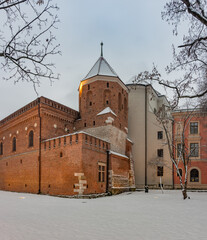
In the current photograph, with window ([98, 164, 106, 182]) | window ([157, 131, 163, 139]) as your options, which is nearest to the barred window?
window ([157, 131, 163, 139])

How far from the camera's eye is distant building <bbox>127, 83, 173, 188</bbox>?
29.1 m

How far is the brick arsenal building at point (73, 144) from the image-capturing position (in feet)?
60.3

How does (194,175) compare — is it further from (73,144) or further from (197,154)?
(73,144)

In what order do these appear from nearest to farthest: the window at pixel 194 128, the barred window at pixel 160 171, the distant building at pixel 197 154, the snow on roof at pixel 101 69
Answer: the snow on roof at pixel 101 69 < the distant building at pixel 197 154 < the window at pixel 194 128 < the barred window at pixel 160 171

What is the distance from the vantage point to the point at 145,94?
104 ft

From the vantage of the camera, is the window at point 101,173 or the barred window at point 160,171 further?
the barred window at point 160,171

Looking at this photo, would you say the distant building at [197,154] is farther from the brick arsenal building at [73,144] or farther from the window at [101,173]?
the window at [101,173]

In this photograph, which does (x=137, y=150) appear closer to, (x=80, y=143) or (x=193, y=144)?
(x=193, y=144)

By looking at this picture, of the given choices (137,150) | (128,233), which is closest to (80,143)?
(128,233)

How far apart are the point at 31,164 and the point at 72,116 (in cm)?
658

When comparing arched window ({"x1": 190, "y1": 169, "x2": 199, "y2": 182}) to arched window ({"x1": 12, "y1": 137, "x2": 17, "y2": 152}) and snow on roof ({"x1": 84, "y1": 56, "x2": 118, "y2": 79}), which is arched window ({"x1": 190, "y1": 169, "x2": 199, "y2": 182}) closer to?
snow on roof ({"x1": 84, "y1": 56, "x2": 118, "y2": 79})

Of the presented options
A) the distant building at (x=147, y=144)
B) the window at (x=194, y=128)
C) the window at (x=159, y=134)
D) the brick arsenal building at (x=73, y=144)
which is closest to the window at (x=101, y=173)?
the brick arsenal building at (x=73, y=144)

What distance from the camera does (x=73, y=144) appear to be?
18344mm

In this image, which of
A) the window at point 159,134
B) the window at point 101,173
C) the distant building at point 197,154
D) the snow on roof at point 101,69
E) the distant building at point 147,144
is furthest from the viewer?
the window at point 159,134
